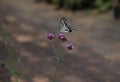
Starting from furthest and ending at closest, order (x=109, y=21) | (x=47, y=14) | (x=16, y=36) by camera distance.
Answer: (x=47, y=14) → (x=109, y=21) → (x=16, y=36)

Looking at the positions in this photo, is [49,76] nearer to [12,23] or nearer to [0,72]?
[0,72]

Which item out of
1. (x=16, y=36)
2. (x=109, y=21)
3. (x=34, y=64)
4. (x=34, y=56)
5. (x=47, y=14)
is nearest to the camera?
(x=34, y=64)

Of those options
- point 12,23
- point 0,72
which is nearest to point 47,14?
point 12,23

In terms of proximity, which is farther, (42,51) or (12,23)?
(12,23)

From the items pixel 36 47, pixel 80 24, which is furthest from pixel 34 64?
pixel 80 24

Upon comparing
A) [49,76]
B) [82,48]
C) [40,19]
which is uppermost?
[40,19]

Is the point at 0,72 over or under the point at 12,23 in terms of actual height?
under

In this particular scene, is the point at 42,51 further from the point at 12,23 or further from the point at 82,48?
the point at 12,23
